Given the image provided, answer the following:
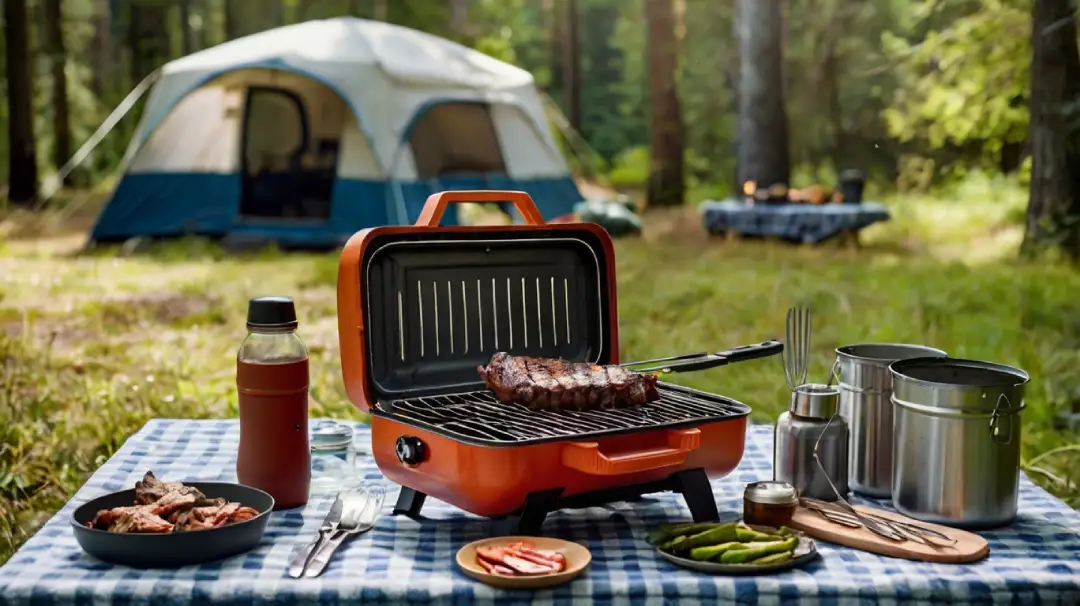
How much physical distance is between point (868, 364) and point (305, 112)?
8.85 meters

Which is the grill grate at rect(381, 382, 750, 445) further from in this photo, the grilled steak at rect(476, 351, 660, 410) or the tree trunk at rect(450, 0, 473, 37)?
the tree trunk at rect(450, 0, 473, 37)

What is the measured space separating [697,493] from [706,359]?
0.30m

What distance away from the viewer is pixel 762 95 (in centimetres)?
1184

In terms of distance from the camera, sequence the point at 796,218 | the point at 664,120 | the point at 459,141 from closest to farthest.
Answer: the point at 796,218 → the point at 459,141 → the point at 664,120

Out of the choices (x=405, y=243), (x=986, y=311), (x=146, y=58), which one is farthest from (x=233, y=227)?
(x=146, y=58)

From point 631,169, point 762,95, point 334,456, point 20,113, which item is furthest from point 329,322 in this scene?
point 631,169

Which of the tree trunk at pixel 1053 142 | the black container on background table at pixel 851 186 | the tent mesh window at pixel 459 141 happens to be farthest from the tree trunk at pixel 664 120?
the tree trunk at pixel 1053 142

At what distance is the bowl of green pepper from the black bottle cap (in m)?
0.74

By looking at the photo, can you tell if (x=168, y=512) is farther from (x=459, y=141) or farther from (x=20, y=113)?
(x=20, y=113)

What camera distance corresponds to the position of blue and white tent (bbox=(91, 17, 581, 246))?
32.0 ft

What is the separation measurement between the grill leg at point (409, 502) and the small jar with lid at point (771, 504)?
1.91 ft

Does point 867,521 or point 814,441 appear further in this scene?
point 814,441

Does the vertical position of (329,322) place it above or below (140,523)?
below

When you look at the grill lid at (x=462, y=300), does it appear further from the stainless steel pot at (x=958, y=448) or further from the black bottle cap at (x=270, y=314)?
the stainless steel pot at (x=958, y=448)
